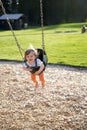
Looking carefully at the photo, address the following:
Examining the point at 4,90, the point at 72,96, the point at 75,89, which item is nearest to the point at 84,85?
the point at 75,89

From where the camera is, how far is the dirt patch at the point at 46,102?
7688 millimetres

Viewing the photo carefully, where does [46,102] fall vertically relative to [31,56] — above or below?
below

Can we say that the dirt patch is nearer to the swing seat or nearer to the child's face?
the swing seat

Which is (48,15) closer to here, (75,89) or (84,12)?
(84,12)

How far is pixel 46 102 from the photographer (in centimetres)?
902

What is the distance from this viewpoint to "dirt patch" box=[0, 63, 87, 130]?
A: 7.69 metres

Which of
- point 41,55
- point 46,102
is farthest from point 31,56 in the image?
point 46,102

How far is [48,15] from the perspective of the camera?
55.4m

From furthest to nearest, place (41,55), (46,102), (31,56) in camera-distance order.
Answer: (46,102) < (41,55) < (31,56)

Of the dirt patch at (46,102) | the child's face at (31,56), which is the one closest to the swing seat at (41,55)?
the child's face at (31,56)

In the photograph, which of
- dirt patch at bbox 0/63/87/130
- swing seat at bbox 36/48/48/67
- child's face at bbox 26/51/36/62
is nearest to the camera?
child's face at bbox 26/51/36/62

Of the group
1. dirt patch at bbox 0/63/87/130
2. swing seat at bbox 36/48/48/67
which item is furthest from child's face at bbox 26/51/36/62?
dirt patch at bbox 0/63/87/130

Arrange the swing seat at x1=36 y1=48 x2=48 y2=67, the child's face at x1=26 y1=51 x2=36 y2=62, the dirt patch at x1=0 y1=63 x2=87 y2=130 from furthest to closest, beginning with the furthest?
1. the dirt patch at x1=0 y1=63 x2=87 y2=130
2. the swing seat at x1=36 y1=48 x2=48 y2=67
3. the child's face at x1=26 y1=51 x2=36 y2=62

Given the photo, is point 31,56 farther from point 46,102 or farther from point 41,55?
point 46,102
